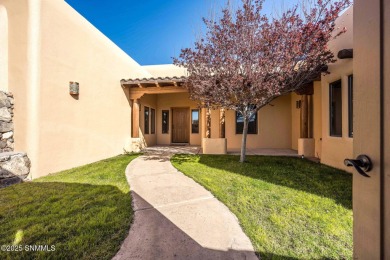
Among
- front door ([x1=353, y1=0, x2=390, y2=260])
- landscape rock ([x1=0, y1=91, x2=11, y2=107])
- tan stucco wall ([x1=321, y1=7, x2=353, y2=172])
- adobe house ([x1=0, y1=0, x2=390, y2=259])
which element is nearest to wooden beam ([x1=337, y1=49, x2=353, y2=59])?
adobe house ([x1=0, y1=0, x2=390, y2=259])

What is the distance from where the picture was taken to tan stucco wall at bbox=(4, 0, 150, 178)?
197 inches

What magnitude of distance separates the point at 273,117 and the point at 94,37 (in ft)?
30.0

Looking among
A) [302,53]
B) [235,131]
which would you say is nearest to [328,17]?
[302,53]

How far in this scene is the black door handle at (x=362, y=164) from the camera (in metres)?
1.10

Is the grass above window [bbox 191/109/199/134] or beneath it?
beneath

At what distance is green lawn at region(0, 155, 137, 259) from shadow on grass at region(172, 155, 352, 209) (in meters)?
3.23

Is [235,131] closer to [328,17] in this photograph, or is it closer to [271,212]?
[328,17]

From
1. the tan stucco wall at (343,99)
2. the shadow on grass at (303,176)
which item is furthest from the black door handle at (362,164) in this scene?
the tan stucco wall at (343,99)

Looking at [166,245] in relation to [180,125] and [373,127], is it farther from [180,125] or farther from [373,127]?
[180,125]

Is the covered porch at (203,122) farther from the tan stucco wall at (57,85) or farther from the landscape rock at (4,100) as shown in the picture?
the landscape rock at (4,100)

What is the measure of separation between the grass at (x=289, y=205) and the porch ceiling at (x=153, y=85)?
4.17 meters

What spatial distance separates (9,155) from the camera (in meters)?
4.52

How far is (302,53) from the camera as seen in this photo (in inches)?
209

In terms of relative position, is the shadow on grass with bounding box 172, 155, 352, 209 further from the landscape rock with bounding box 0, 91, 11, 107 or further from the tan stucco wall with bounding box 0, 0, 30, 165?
the landscape rock with bounding box 0, 91, 11, 107
